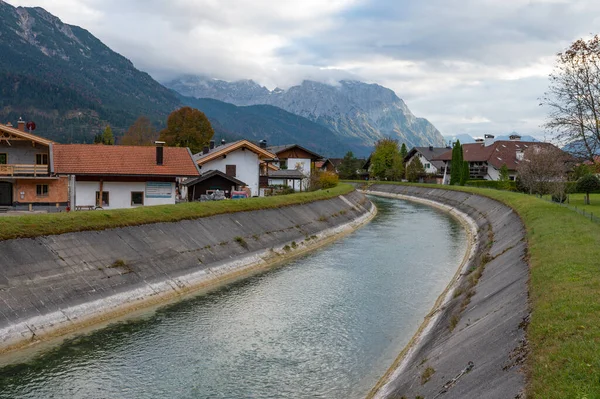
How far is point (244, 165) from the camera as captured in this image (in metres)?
64.7

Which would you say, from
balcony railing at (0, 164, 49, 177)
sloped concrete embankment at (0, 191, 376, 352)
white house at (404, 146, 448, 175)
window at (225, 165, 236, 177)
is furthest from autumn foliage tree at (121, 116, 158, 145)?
sloped concrete embankment at (0, 191, 376, 352)

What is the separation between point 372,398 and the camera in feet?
49.6

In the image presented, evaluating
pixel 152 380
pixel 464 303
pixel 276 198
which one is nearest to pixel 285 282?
pixel 464 303

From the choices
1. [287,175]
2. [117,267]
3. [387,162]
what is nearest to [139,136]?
[287,175]

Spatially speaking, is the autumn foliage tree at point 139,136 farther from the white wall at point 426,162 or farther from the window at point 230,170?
the white wall at point 426,162

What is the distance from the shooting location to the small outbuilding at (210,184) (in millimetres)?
55875

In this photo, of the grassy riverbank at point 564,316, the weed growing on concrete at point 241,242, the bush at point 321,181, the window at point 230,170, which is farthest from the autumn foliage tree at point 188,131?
the grassy riverbank at point 564,316

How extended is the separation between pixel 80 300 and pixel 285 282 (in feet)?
41.1

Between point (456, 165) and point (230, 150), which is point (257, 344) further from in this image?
point (456, 165)

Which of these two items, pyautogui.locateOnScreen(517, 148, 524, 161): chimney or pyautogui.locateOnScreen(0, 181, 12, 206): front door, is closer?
pyautogui.locateOnScreen(0, 181, 12, 206): front door

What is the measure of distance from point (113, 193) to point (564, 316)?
4072 centimetres

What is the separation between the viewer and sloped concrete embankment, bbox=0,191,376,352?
20.3 meters

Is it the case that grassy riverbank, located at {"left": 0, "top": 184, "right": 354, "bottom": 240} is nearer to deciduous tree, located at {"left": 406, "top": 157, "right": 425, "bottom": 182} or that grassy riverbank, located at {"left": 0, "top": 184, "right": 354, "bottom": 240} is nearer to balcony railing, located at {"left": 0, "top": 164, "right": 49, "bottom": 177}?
balcony railing, located at {"left": 0, "top": 164, "right": 49, "bottom": 177}

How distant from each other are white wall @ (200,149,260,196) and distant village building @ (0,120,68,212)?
20108mm
